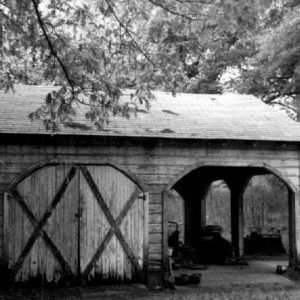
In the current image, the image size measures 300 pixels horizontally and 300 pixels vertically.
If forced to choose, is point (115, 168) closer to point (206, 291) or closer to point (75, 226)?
point (75, 226)

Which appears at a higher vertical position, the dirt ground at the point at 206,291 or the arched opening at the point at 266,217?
the arched opening at the point at 266,217

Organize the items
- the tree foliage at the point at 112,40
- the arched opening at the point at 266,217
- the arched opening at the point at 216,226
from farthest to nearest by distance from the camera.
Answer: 1. the arched opening at the point at 266,217
2. the arched opening at the point at 216,226
3. the tree foliage at the point at 112,40

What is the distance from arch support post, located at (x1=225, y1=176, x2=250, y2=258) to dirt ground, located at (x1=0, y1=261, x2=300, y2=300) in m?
3.86

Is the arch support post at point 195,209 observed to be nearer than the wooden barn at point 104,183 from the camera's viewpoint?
No

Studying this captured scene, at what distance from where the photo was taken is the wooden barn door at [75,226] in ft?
38.5

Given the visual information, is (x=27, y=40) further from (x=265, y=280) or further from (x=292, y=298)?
(x=265, y=280)

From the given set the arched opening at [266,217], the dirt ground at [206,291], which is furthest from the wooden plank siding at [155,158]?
the arched opening at [266,217]

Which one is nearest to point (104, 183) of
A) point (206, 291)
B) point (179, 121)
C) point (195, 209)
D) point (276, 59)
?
point (179, 121)

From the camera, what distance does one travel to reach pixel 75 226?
475 inches

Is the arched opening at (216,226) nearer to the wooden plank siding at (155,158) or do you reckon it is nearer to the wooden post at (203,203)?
the wooden post at (203,203)

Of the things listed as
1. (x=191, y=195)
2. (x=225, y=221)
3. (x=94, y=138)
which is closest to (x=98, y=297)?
(x=94, y=138)

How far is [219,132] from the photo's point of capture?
12867 millimetres

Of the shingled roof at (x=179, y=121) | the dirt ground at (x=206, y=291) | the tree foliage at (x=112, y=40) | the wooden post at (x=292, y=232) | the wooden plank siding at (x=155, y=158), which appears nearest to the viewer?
the tree foliage at (x=112, y=40)

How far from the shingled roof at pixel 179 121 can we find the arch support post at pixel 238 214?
305 cm
